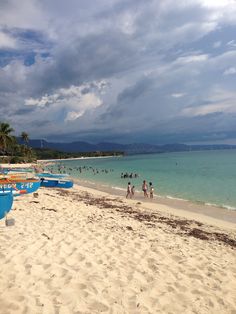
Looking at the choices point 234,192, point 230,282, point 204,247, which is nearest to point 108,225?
point 204,247

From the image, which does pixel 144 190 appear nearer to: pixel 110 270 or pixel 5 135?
pixel 110 270

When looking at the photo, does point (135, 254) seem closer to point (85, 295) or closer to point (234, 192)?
point (85, 295)

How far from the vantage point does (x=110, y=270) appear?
7109 millimetres

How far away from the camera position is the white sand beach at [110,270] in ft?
18.3

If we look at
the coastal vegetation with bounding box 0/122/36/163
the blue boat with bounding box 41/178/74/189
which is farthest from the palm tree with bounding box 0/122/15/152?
the blue boat with bounding box 41/178/74/189

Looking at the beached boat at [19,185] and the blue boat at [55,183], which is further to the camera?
the blue boat at [55,183]

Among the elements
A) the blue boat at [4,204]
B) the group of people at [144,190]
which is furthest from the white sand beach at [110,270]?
the group of people at [144,190]

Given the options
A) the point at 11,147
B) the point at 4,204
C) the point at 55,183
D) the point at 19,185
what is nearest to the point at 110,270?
the point at 4,204

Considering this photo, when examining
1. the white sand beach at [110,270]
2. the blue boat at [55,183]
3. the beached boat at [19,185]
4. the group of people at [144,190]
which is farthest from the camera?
the blue boat at [55,183]

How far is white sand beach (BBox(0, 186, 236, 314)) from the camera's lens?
18.3 ft

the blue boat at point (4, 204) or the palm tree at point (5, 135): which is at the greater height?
the palm tree at point (5, 135)

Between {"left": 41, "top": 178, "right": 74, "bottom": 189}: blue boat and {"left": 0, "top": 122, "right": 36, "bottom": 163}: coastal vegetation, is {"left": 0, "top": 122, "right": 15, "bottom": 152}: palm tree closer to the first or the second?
{"left": 0, "top": 122, "right": 36, "bottom": 163}: coastal vegetation

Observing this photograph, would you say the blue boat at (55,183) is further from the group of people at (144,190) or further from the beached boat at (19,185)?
the beached boat at (19,185)

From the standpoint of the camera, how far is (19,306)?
5.20 m
